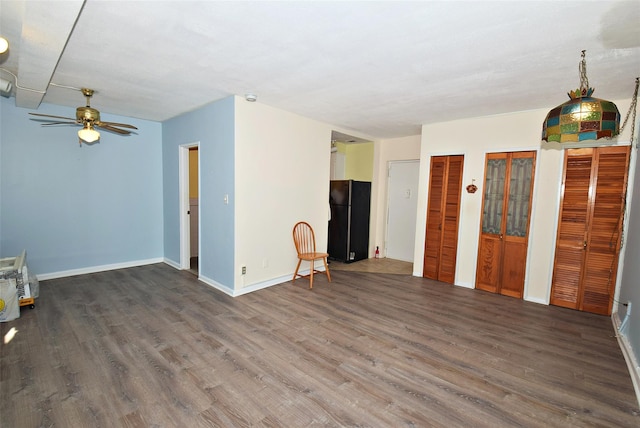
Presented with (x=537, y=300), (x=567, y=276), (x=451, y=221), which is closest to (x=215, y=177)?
(x=451, y=221)

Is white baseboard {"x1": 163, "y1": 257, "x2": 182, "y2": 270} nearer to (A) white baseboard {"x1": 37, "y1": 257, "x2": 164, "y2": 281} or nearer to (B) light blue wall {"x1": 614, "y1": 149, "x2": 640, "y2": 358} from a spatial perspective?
(A) white baseboard {"x1": 37, "y1": 257, "x2": 164, "y2": 281}

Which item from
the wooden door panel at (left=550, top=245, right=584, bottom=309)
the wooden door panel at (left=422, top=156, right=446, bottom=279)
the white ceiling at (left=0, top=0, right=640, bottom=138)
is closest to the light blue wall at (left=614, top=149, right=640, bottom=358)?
the wooden door panel at (left=550, top=245, right=584, bottom=309)

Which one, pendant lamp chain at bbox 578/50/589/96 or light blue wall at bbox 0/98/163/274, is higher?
pendant lamp chain at bbox 578/50/589/96

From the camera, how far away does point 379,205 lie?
616cm

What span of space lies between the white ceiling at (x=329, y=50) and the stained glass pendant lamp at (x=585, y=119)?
511 mm

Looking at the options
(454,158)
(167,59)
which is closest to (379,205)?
(454,158)

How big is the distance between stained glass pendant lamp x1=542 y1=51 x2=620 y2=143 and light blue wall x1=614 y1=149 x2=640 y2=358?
1642 mm

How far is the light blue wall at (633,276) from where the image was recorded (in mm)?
2502

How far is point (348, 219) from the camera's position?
5527 mm

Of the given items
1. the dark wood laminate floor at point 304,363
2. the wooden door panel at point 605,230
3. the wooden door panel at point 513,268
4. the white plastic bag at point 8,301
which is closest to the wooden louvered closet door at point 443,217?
the wooden door panel at point 513,268

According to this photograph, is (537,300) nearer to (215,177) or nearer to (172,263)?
(215,177)

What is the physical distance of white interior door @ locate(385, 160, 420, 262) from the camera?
575cm

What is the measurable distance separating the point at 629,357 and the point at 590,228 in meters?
1.59

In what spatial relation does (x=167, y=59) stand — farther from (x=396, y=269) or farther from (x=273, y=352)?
(x=396, y=269)
